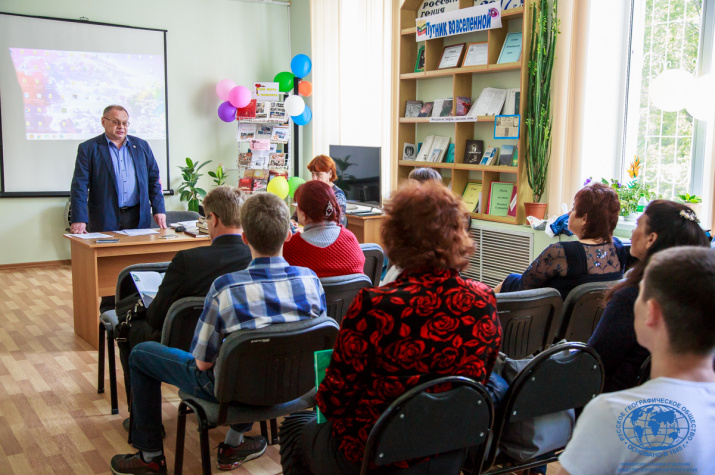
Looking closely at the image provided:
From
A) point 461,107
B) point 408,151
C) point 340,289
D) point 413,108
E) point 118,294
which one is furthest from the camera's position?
point 408,151

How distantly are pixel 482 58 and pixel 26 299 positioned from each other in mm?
4318

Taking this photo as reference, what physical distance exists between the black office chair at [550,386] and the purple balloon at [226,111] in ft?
19.6

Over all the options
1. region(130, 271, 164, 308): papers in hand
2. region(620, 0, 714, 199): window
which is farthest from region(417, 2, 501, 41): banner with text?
region(130, 271, 164, 308): papers in hand

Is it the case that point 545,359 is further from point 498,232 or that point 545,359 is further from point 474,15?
point 474,15

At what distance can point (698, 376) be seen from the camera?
3.60 feet

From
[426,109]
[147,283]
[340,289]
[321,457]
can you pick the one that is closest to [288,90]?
[426,109]

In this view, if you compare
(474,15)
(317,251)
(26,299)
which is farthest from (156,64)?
(317,251)

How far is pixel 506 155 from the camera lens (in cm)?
525

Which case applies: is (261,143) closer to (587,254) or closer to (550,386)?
(587,254)

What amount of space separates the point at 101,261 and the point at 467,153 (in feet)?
10.3

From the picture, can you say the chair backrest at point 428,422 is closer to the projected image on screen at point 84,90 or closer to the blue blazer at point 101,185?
the blue blazer at point 101,185

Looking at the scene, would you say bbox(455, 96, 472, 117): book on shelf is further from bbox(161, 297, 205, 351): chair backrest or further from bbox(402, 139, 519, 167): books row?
bbox(161, 297, 205, 351): chair backrest

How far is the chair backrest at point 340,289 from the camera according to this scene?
2613 mm

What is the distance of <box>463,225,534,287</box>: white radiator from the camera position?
199 inches
